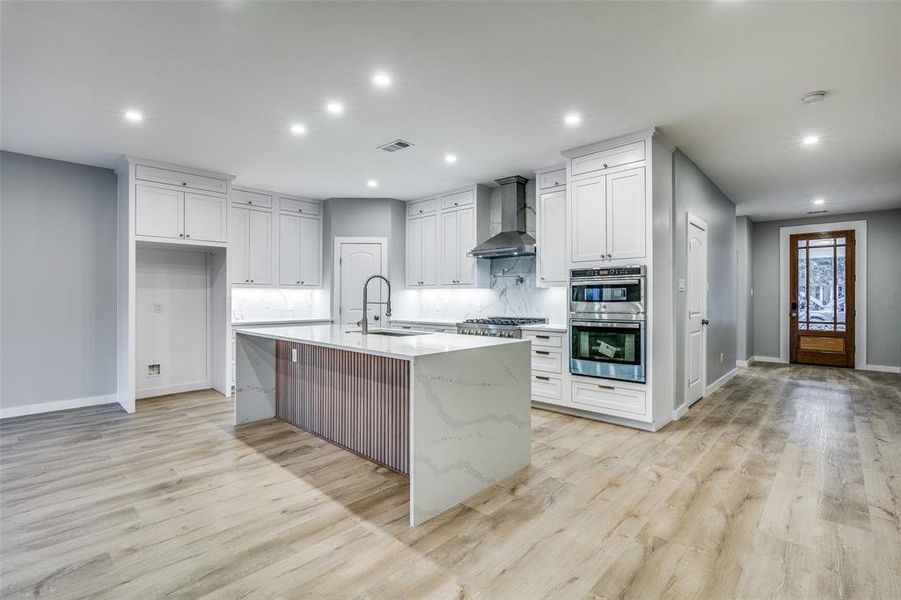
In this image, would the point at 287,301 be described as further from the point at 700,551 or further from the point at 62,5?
the point at 700,551

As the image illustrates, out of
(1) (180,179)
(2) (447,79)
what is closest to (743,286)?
(2) (447,79)

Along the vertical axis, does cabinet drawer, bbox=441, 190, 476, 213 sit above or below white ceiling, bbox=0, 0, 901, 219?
below

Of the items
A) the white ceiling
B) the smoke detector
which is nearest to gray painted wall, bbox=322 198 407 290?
the white ceiling

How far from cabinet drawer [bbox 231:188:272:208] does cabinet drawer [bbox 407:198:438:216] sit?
196 centimetres

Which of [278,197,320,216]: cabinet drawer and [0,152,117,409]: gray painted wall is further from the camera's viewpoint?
[278,197,320,216]: cabinet drawer

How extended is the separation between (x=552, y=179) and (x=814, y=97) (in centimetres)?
224

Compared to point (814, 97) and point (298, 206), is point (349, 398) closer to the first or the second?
point (298, 206)

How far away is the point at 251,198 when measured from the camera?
578 centimetres

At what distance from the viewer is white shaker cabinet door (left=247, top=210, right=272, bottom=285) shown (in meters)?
5.75

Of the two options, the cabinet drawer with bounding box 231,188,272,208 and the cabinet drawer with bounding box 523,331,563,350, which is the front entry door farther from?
the cabinet drawer with bounding box 231,188,272,208

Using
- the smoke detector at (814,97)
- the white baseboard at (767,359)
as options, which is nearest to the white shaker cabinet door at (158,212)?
the smoke detector at (814,97)

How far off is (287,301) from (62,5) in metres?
4.47

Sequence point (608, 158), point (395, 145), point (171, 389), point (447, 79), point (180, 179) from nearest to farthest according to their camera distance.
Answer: point (447, 79), point (608, 158), point (395, 145), point (180, 179), point (171, 389)

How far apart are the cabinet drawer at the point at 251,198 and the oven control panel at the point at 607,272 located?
4.21 meters
